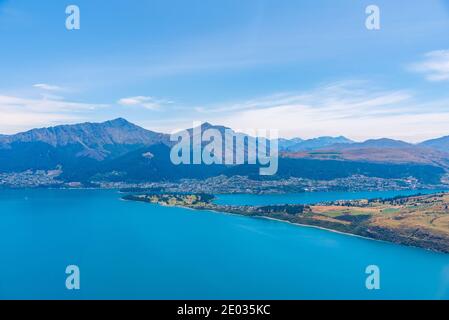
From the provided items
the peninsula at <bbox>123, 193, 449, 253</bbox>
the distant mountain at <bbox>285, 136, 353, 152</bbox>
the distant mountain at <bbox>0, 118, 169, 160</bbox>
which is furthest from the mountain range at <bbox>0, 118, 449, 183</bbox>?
the distant mountain at <bbox>285, 136, 353, 152</bbox>

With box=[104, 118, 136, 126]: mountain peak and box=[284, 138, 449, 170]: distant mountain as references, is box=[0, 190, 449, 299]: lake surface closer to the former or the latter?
box=[284, 138, 449, 170]: distant mountain

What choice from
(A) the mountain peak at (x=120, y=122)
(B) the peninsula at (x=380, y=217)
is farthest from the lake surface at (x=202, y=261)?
(A) the mountain peak at (x=120, y=122)

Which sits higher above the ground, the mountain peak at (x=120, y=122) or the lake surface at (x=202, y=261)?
the mountain peak at (x=120, y=122)

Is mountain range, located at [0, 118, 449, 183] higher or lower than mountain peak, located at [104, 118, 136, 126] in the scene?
lower

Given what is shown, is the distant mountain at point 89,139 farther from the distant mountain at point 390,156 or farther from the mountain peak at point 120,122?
the distant mountain at point 390,156

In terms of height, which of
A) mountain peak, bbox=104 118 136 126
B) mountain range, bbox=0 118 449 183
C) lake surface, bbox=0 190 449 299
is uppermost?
mountain peak, bbox=104 118 136 126

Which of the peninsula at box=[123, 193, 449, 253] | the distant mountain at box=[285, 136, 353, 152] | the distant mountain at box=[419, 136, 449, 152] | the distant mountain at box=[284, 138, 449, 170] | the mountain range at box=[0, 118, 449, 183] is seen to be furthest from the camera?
the distant mountain at box=[285, 136, 353, 152]

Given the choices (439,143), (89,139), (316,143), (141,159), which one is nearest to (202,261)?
(141,159)
